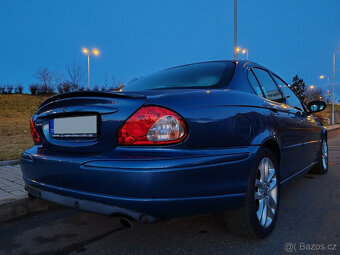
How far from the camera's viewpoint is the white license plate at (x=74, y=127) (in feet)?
5.78

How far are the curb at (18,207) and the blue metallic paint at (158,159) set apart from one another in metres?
0.92

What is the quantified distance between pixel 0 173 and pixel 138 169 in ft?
11.8

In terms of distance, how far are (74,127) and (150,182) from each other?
72cm

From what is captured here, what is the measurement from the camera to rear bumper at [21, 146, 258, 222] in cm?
152

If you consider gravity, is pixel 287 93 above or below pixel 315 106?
above

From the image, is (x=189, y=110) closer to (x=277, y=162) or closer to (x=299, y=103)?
(x=277, y=162)

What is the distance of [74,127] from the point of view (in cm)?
186

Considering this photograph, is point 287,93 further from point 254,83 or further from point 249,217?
point 249,217

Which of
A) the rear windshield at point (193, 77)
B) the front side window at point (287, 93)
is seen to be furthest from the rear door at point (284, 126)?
the rear windshield at point (193, 77)

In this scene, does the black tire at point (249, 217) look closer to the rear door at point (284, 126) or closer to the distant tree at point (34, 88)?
the rear door at point (284, 126)

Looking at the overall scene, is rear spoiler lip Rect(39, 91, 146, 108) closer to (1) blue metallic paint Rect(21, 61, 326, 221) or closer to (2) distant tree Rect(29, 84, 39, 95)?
(1) blue metallic paint Rect(21, 61, 326, 221)

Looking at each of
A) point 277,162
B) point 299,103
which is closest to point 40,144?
point 277,162

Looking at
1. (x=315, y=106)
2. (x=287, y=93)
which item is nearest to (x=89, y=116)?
(x=287, y=93)

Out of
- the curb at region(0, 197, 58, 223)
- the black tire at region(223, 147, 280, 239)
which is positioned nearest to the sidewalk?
the curb at region(0, 197, 58, 223)
